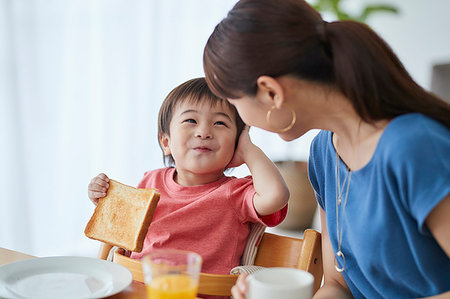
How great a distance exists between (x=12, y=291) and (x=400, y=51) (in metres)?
4.89

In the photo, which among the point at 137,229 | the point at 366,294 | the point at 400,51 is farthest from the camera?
the point at 400,51

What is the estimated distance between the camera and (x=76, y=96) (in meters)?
2.73

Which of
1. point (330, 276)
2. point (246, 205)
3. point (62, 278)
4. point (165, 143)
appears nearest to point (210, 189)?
point (246, 205)

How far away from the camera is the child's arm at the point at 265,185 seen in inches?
48.5

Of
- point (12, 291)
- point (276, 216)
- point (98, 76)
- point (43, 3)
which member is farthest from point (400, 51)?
point (12, 291)

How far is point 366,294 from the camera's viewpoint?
1077 mm

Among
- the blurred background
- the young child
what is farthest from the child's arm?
the blurred background

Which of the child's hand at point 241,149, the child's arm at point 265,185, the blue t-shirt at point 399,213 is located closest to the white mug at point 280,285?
the blue t-shirt at point 399,213

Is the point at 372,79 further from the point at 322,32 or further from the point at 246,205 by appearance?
the point at 246,205

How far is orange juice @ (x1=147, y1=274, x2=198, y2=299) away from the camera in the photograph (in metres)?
0.72

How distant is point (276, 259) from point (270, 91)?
495 millimetres

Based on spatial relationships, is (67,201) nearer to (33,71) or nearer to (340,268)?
(33,71)

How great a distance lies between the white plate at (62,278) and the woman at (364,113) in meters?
0.31

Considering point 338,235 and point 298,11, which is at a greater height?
point 298,11
